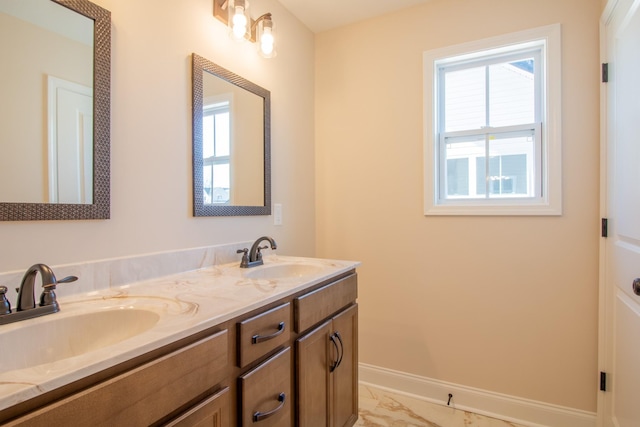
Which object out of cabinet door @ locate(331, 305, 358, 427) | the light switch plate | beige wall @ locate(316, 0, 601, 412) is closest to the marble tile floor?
beige wall @ locate(316, 0, 601, 412)

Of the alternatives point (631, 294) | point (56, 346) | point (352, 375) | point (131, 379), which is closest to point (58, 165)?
point (56, 346)

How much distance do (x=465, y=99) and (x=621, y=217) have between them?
1073mm

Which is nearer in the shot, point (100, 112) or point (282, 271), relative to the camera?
point (100, 112)

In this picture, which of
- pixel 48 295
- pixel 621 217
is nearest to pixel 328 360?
pixel 48 295

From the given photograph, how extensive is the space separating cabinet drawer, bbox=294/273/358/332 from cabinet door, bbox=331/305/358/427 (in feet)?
0.21

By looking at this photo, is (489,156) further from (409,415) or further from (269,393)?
(269,393)

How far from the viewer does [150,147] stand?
52.5 inches

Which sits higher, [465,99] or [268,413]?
[465,99]

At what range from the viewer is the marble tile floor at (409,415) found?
1873mm

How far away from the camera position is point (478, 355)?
2.01 meters

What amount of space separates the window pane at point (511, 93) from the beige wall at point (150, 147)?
141 centimetres

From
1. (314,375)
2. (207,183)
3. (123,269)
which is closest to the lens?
(123,269)

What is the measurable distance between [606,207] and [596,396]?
99 centimetres

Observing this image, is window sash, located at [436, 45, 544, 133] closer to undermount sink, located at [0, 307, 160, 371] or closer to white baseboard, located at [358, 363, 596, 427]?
white baseboard, located at [358, 363, 596, 427]
